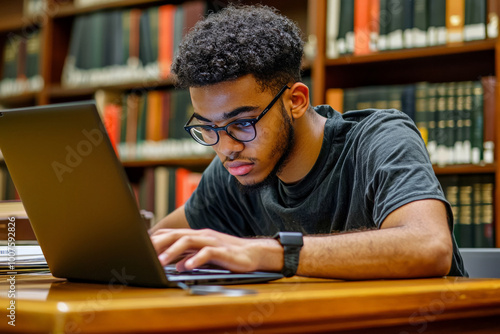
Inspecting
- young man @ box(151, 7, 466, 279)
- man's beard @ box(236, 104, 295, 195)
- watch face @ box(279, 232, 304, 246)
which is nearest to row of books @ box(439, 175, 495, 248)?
young man @ box(151, 7, 466, 279)

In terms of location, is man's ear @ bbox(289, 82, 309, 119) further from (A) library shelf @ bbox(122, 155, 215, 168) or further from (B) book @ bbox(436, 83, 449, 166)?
(A) library shelf @ bbox(122, 155, 215, 168)

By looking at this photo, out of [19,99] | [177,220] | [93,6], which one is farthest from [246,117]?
[19,99]

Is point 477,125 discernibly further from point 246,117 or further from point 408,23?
point 246,117

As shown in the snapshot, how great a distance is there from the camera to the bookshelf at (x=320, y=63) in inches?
80.3

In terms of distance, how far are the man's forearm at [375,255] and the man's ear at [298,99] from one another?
18.5 inches

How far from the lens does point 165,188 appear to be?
2514mm

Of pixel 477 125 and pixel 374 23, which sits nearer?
pixel 477 125

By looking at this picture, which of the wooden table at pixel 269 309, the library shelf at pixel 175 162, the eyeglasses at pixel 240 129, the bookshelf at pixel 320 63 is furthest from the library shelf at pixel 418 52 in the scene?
the wooden table at pixel 269 309

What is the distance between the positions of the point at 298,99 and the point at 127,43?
149cm

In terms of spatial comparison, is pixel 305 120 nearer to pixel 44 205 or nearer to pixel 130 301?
pixel 44 205

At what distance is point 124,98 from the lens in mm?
2668

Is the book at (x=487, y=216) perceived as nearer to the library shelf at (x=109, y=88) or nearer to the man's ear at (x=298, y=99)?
the man's ear at (x=298, y=99)

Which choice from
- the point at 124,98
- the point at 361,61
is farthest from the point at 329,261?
the point at 124,98

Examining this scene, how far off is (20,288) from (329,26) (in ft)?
5.69
